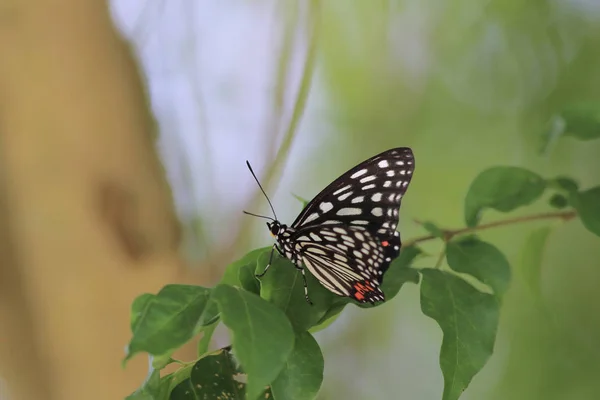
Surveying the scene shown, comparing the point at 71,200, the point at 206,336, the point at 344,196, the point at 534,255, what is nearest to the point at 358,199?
the point at 344,196

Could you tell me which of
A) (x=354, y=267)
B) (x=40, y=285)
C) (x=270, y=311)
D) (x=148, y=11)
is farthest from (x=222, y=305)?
(x=148, y=11)

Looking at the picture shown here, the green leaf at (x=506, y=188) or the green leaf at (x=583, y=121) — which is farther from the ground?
the green leaf at (x=583, y=121)

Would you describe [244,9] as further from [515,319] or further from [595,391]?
[595,391]

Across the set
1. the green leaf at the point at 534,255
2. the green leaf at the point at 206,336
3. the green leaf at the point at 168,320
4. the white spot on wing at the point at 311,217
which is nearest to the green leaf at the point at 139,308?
the green leaf at the point at 168,320

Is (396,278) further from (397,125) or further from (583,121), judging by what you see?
(397,125)

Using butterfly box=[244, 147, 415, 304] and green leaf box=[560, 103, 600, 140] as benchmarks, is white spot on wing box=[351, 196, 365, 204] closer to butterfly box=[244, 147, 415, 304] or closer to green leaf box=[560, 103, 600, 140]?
butterfly box=[244, 147, 415, 304]

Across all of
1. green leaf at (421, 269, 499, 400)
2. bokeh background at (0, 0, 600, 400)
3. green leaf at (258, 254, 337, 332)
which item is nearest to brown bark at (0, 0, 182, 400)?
bokeh background at (0, 0, 600, 400)

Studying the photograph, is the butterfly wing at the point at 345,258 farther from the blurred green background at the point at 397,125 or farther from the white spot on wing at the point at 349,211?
the blurred green background at the point at 397,125
